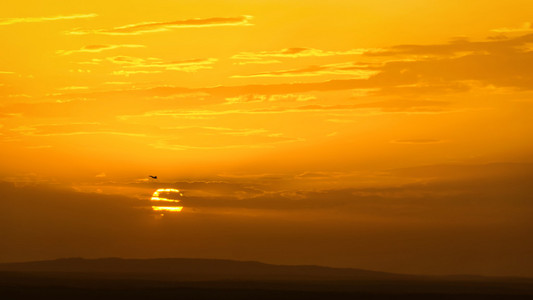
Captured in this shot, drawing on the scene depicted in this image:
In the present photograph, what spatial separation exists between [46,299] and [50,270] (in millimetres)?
114769

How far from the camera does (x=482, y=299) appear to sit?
84.6 m

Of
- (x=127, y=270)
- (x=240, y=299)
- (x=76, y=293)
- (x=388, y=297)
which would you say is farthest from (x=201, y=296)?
(x=127, y=270)

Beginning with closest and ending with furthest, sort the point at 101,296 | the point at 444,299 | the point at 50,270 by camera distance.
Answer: the point at 101,296
the point at 444,299
the point at 50,270

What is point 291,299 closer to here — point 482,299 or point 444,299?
point 444,299

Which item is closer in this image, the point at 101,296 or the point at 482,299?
the point at 101,296

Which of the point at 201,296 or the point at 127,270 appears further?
the point at 127,270

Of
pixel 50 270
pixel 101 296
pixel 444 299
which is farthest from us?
pixel 50 270

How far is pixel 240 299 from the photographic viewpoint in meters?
75.8

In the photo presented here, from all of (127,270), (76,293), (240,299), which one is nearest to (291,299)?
(240,299)

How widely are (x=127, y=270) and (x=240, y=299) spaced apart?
107 meters

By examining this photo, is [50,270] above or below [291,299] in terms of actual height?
above

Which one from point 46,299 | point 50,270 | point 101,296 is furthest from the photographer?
point 50,270

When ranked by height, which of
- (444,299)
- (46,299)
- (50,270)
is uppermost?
(50,270)

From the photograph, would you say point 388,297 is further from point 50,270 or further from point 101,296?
point 50,270
